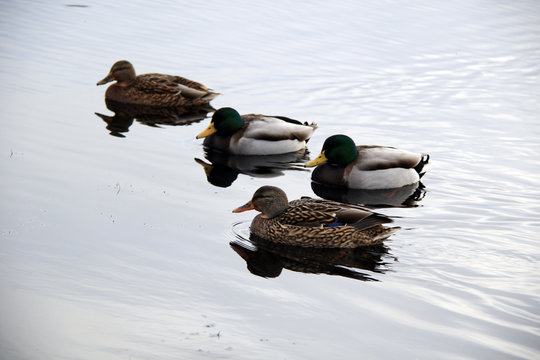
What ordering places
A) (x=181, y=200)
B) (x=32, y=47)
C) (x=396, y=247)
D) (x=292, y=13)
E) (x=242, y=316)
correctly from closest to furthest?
(x=242, y=316)
(x=396, y=247)
(x=181, y=200)
(x=32, y=47)
(x=292, y=13)

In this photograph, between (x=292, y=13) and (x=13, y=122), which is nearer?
(x=13, y=122)

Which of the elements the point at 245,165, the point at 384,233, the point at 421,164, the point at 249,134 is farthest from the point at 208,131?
the point at 384,233

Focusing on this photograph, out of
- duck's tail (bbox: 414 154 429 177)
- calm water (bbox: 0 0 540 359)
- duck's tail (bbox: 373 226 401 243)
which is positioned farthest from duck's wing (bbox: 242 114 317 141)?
duck's tail (bbox: 373 226 401 243)

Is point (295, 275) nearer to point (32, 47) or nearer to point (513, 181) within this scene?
point (513, 181)

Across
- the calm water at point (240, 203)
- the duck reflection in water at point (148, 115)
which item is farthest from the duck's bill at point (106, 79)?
the duck reflection in water at point (148, 115)

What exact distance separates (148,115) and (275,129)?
2784mm

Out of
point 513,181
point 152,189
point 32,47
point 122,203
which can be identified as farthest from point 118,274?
point 32,47

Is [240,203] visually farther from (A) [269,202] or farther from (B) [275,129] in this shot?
(B) [275,129]

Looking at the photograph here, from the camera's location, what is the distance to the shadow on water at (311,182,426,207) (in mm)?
10586

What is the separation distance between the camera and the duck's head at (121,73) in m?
14.5

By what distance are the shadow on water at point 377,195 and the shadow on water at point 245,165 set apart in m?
0.86

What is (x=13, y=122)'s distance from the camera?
1197 cm

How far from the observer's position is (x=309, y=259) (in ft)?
27.0

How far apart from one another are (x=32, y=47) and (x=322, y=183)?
829 centimetres
